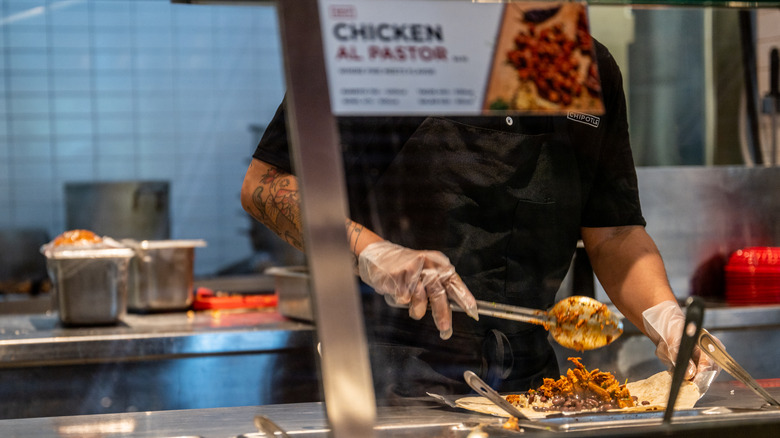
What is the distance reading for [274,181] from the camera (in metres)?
1.31

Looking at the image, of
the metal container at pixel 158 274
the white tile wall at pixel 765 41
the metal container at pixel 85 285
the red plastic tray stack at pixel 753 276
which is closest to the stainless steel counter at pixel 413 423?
the red plastic tray stack at pixel 753 276

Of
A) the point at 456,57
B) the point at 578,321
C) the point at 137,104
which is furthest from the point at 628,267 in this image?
Answer: the point at 137,104

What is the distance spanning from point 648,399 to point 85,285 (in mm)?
1813

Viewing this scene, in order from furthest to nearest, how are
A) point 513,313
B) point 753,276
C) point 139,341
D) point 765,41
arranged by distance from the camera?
point 765,41
point 139,341
point 753,276
point 513,313

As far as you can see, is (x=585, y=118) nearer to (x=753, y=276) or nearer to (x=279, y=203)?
(x=279, y=203)

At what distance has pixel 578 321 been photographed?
1.22 metres

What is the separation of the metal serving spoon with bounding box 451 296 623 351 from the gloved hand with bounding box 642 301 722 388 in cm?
14

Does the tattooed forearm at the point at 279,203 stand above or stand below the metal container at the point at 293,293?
above

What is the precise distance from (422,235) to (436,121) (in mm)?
173

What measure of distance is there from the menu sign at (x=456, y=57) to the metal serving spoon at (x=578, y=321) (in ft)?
1.25

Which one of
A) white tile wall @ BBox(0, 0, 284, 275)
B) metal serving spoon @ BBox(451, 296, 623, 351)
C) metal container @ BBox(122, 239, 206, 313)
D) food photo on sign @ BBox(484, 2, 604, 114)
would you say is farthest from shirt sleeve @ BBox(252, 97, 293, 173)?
white tile wall @ BBox(0, 0, 284, 275)

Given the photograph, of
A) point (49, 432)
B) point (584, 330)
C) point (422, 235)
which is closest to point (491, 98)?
point (422, 235)

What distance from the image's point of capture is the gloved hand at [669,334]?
4.21ft

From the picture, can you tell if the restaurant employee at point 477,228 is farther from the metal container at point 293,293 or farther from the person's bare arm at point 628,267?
the metal container at point 293,293
